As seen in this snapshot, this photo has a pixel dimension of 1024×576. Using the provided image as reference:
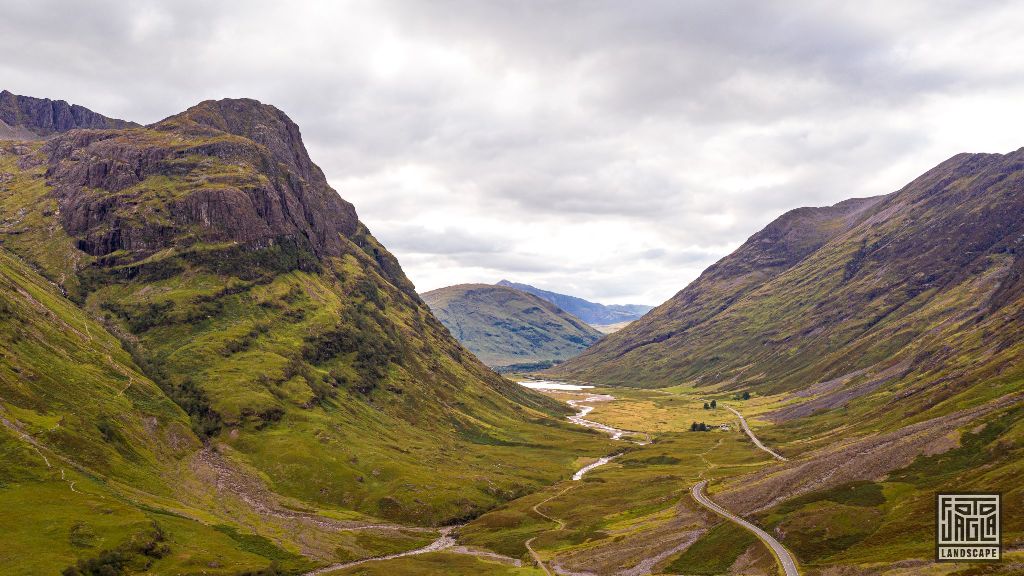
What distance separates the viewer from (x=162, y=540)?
13312 cm

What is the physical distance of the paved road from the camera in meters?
107

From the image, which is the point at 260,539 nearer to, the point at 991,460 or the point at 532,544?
the point at 532,544

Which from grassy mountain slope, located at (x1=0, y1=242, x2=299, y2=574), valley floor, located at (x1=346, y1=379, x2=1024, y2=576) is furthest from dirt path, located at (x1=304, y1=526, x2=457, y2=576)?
grassy mountain slope, located at (x1=0, y1=242, x2=299, y2=574)

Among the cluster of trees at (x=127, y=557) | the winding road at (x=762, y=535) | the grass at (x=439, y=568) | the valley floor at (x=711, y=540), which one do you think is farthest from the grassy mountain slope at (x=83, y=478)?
the winding road at (x=762, y=535)

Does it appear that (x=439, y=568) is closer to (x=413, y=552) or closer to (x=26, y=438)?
(x=413, y=552)

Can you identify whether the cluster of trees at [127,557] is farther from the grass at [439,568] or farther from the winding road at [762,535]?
the winding road at [762,535]

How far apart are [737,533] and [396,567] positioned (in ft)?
265

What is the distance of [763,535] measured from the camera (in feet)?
410

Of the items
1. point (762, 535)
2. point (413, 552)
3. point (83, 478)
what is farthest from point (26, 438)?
point (762, 535)

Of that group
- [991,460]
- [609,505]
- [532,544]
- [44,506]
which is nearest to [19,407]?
[44,506]

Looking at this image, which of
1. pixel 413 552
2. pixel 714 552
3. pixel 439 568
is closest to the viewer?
pixel 714 552

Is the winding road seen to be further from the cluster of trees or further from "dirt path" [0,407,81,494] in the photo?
"dirt path" [0,407,81,494]

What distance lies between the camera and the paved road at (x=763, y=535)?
10656cm

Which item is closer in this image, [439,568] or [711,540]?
[711,540]
